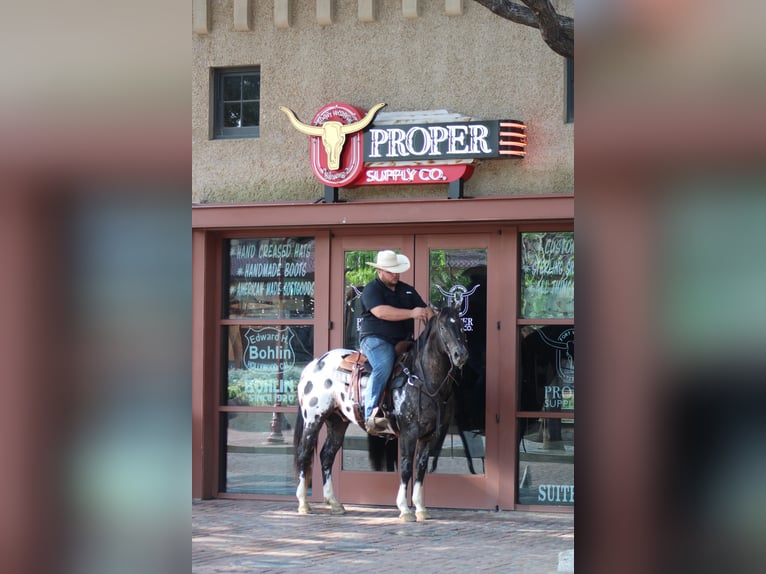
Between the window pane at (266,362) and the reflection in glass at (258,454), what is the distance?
20 cm

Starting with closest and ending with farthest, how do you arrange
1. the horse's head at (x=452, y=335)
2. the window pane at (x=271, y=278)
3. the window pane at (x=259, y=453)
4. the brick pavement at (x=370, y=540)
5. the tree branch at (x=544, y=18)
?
the tree branch at (x=544, y=18) < the brick pavement at (x=370, y=540) < the horse's head at (x=452, y=335) < the window pane at (x=271, y=278) < the window pane at (x=259, y=453)

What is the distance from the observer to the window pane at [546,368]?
11023 mm

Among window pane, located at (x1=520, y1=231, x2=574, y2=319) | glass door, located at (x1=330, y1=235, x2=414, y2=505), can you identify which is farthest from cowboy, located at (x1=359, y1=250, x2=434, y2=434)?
window pane, located at (x1=520, y1=231, x2=574, y2=319)

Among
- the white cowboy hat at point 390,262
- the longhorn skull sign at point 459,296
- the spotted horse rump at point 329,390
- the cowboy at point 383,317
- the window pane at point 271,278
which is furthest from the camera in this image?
the window pane at point 271,278

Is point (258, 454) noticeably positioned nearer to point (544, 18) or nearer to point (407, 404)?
point (407, 404)

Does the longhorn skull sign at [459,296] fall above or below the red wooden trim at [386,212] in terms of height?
below

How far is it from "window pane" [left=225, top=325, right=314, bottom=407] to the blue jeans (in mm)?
1534

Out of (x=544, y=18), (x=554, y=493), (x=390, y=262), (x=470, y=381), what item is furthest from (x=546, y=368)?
(x=544, y=18)

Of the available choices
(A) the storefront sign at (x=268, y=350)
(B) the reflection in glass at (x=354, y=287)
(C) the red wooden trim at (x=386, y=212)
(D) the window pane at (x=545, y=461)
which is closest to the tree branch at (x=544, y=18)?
(C) the red wooden trim at (x=386, y=212)

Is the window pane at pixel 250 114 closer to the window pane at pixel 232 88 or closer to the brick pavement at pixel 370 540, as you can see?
the window pane at pixel 232 88
